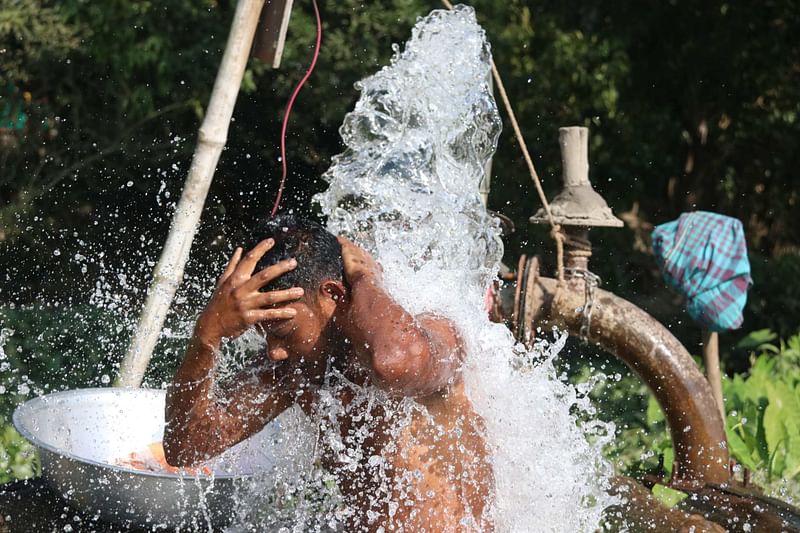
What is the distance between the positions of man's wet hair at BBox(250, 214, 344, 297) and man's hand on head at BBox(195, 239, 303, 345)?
0.14ft

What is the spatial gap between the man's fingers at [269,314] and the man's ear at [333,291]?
14 cm

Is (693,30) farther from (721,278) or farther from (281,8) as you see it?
(281,8)

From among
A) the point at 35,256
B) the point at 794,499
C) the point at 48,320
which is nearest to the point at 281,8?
the point at 794,499

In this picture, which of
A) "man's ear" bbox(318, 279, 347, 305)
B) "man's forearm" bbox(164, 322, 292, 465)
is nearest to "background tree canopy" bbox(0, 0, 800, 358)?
"man's forearm" bbox(164, 322, 292, 465)

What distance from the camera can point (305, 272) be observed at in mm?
2178

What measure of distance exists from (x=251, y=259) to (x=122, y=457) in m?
1.10

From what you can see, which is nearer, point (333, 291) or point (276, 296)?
point (276, 296)

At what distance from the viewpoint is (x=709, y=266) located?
13.8ft

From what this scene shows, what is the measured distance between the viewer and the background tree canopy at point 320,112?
6.89 m

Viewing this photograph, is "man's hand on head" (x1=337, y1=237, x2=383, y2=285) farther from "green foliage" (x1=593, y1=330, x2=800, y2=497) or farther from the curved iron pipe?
"green foliage" (x1=593, y1=330, x2=800, y2=497)

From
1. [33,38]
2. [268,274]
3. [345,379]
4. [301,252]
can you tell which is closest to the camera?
[268,274]

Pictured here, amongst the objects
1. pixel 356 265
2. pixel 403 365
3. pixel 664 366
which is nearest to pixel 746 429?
pixel 664 366

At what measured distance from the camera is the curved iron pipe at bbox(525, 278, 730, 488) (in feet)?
10.7

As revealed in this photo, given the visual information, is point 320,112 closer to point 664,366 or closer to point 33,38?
point 33,38
